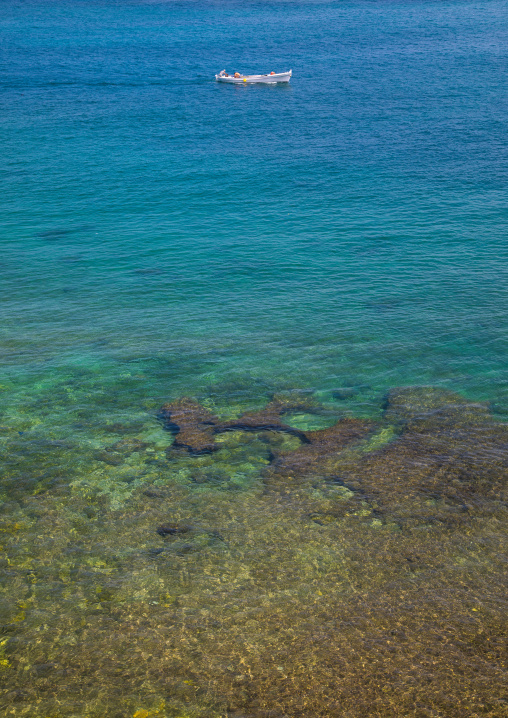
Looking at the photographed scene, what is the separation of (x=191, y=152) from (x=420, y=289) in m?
32.8

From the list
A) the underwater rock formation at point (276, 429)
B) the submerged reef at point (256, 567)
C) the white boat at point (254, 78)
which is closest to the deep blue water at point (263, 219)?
the white boat at point (254, 78)

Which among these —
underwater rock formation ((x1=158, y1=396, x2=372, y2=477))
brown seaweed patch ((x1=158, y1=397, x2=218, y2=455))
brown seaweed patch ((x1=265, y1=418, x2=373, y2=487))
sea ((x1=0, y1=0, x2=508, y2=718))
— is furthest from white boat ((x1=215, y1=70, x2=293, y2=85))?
brown seaweed patch ((x1=265, y1=418, x2=373, y2=487))

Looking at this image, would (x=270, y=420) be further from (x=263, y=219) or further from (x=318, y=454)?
(x=263, y=219)

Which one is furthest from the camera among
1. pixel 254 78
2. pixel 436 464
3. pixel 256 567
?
pixel 254 78

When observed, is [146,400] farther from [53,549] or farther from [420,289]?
[420,289]

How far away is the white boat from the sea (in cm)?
2326

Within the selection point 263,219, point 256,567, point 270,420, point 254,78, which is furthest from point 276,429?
point 254,78

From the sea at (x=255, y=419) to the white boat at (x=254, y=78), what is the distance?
23.3 metres

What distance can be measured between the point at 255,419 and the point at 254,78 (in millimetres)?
75028

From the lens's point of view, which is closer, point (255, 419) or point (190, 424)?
point (190, 424)

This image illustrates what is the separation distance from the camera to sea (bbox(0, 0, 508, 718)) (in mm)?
12938

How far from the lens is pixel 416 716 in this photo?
11.7m

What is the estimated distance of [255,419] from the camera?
22.4m

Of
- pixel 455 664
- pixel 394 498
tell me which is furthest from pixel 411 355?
pixel 455 664
